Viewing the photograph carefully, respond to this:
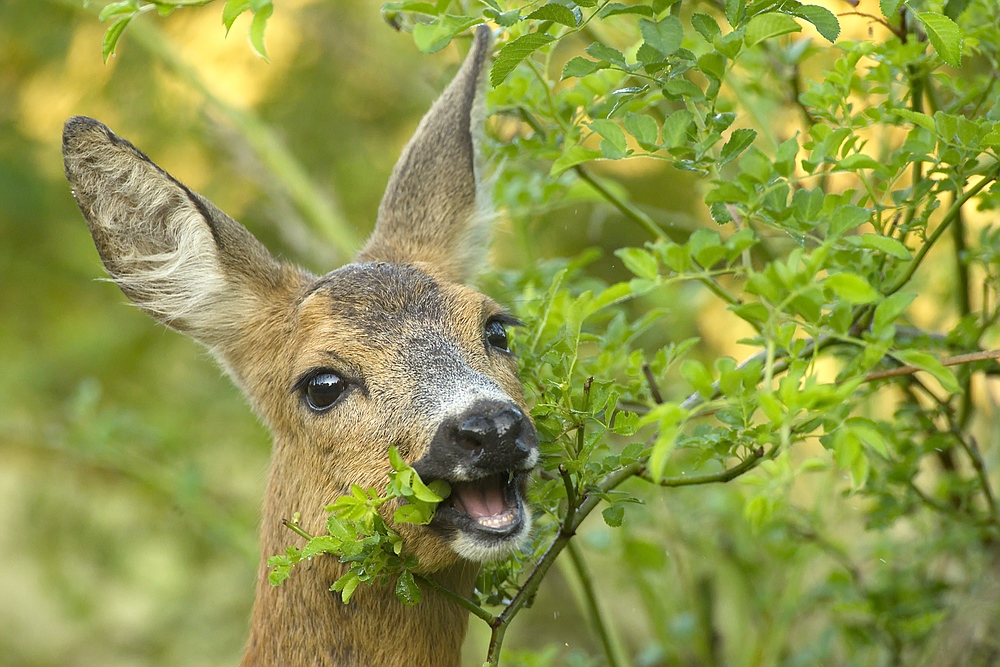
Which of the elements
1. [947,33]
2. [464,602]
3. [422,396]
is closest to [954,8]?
[947,33]

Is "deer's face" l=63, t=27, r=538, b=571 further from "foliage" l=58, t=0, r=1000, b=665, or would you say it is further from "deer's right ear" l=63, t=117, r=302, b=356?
"foliage" l=58, t=0, r=1000, b=665

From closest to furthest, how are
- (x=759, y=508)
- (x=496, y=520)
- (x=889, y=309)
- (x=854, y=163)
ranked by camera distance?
(x=759, y=508)
(x=889, y=309)
(x=854, y=163)
(x=496, y=520)

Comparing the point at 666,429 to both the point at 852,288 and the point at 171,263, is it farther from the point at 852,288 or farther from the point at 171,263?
the point at 171,263

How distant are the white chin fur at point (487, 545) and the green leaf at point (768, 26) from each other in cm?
143

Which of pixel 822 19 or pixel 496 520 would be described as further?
pixel 496 520

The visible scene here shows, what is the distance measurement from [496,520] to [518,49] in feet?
4.19

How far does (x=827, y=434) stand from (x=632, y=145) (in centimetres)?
502

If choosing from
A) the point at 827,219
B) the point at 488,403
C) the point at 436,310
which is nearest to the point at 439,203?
the point at 436,310

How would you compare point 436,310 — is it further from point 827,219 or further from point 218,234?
point 827,219

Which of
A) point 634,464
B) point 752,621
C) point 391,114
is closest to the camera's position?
point 634,464

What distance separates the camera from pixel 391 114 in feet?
35.2

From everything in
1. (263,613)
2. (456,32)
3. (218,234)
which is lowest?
(263,613)

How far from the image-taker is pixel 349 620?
3.79 meters

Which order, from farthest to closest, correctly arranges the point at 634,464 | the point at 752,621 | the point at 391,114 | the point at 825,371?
the point at 391,114 < the point at 825,371 < the point at 752,621 < the point at 634,464
